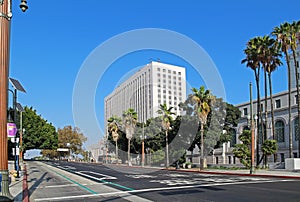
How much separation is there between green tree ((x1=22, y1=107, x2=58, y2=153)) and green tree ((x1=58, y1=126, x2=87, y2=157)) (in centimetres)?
3553

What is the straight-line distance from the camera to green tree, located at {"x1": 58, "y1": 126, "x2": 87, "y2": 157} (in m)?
136

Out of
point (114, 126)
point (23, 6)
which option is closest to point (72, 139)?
point (114, 126)

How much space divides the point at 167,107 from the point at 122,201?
45.5 m

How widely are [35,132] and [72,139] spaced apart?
142ft

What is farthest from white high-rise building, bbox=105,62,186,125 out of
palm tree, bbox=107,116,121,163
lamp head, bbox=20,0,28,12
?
lamp head, bbox=20,0,28,12

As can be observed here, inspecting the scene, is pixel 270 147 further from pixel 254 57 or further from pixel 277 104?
pixel 277 104

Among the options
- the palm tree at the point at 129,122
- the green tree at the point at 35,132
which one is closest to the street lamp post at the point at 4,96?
the palm tree at the point at 129,122

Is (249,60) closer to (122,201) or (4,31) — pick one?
(122,201)

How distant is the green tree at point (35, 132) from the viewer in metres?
92.7

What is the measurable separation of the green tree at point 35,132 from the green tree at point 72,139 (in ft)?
117

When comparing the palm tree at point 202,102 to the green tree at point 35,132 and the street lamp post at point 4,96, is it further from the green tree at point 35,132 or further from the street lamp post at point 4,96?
the green tree at point 35,132

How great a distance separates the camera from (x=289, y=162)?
3788 cm

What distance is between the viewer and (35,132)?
94062mm

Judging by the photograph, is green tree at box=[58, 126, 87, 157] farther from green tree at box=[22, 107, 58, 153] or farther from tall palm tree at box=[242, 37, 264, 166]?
tall palm tree at box=[242, 37, 264, 166]
